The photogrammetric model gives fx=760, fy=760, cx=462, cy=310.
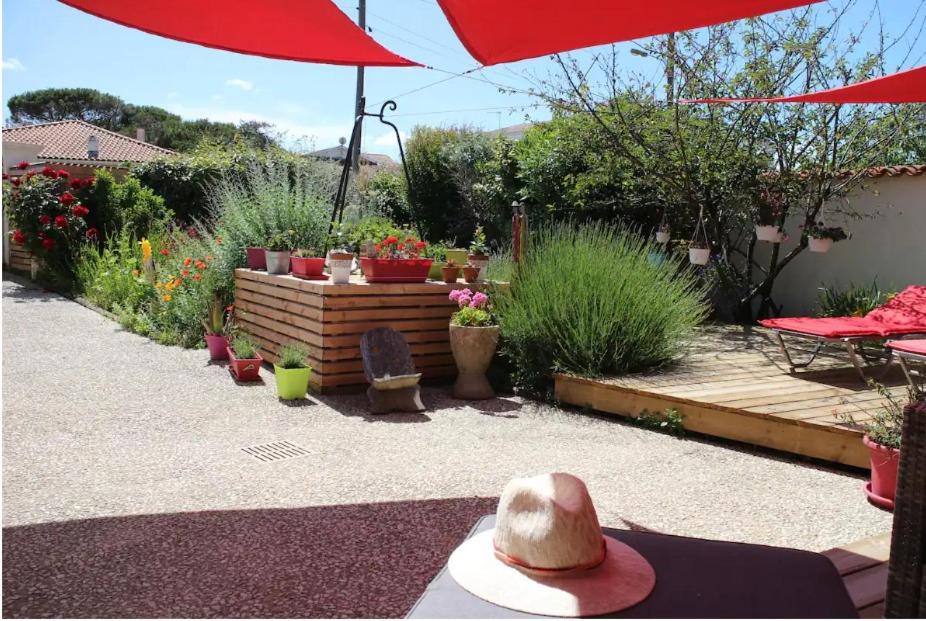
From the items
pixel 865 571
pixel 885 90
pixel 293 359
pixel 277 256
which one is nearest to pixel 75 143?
pixel 277 256

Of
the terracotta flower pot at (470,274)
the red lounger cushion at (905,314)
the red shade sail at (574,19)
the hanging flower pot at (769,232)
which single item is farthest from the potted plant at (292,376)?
the hanging flower pot at (769,232)

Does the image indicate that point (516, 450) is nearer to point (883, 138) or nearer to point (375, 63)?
point (375, 63)

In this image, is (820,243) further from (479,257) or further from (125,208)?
(125,208)

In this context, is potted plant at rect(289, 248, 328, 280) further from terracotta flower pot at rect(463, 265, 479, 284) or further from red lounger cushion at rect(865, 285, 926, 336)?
red lounger cushion at rect(865, 285, 926, 336)

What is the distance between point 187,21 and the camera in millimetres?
3406

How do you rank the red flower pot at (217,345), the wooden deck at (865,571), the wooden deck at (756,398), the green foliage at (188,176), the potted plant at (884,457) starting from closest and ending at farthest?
the wooden deck at (865,571)
the potted plant at (884,457)
the wooden deck at (756,398)
the red flower pot at (217,345)
the green foliage at (188,176)

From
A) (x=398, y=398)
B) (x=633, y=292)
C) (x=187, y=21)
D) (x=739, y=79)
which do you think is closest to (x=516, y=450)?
(x=398, y=398)

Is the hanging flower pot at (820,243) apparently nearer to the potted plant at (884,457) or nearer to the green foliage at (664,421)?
the green foliage at (664,421)

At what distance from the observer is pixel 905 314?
6.07 meters

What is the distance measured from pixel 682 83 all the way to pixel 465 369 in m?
4.58

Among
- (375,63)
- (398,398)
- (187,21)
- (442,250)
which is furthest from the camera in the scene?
(442,250)

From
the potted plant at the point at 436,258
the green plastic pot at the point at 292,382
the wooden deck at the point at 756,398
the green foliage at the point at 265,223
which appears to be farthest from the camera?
the green foliage at the point at 265,223

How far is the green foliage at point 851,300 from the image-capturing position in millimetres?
8289

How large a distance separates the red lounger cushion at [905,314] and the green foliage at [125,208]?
31.2ft
